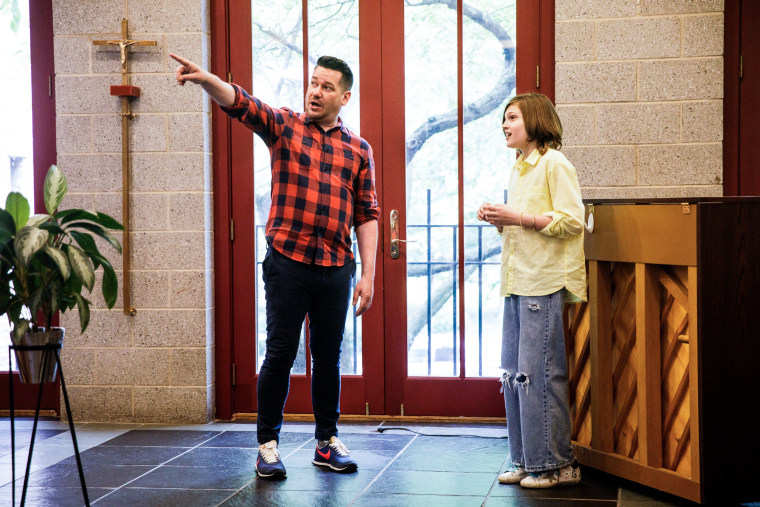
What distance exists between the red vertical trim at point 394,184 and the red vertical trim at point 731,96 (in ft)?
4.75

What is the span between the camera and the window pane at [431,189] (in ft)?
12.9

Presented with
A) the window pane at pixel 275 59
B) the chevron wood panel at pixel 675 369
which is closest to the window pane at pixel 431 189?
the window pane at pixel 275 59

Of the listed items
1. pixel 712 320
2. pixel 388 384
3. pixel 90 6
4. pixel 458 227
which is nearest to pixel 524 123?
pixel 712 320

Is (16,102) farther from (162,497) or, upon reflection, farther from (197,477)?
(162,497)

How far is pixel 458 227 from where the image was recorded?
13.0 feet

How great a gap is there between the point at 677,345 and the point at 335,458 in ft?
4.33

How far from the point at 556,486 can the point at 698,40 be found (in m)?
2.03

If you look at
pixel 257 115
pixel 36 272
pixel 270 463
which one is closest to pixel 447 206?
pixel 257 115

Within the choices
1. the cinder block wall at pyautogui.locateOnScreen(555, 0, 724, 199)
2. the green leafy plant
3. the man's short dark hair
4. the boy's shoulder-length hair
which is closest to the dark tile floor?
the green leafy plant

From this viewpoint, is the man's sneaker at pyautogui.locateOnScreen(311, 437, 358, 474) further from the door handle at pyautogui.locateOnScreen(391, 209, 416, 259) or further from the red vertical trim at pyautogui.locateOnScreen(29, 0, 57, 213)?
the red vertical trim at pyautogui.locateOnScreen(29, 0, 57, 213)

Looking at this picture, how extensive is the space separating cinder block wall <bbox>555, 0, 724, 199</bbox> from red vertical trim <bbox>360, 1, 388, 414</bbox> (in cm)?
85

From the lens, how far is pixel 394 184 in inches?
157

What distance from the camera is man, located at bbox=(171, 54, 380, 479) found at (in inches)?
118

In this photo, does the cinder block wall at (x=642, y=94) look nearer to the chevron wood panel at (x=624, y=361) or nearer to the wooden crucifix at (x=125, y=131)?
the chevron wood panel at (x=624, y=361)
